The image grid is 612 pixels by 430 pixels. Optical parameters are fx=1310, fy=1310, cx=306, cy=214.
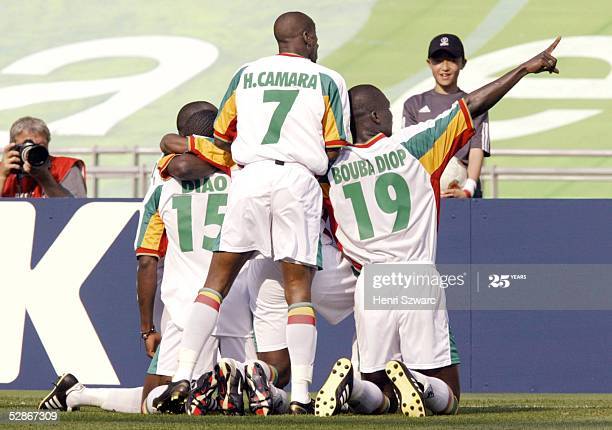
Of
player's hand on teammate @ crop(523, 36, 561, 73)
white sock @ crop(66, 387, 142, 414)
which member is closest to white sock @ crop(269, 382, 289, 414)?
white sock @ crop(66, 387, 142, 414)

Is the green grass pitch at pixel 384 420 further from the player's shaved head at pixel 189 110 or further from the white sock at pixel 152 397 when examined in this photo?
the player's shaved head at pixel 189 110

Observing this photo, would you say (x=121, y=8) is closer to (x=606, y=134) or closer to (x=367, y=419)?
(x=606, y=134)

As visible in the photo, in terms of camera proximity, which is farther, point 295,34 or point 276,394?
point 295,34

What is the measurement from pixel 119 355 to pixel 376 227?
132 inches

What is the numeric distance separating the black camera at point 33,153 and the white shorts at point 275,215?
9.27 ft

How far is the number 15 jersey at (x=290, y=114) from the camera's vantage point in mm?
6461

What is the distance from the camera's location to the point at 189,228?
7016 millimetres

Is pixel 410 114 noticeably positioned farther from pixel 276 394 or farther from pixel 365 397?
pixel 276 394

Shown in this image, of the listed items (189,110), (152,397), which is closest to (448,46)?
(189,110)

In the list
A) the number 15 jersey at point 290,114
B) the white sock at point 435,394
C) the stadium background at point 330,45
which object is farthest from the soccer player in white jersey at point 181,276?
the stadium background at point 330,45

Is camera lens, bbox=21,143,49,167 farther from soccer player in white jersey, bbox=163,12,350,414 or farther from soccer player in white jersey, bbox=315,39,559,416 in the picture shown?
soccer player in white jersey, bbox=315,39,559,416

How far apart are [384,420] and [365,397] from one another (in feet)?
1.69

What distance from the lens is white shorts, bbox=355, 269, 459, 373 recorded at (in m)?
6.70

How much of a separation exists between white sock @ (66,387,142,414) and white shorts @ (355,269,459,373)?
48.5 inches
